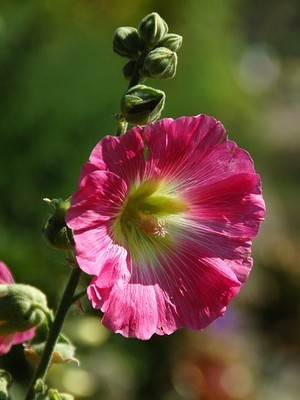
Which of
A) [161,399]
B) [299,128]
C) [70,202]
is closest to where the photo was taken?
[70,202]

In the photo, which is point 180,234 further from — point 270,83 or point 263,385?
point 270,83

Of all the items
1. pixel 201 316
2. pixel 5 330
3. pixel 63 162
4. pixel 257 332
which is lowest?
pixel 257 332

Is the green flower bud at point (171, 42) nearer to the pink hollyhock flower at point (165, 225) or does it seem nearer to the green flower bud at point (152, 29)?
the green flower bud at point (152, 29)

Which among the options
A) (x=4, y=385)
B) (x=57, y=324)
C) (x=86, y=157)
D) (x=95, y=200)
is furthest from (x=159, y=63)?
(x=86, y=157)

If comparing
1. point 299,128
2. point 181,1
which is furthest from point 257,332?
point 299,128

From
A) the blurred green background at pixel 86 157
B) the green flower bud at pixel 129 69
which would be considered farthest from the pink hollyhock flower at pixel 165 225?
the blurred green background at pixel 86 157

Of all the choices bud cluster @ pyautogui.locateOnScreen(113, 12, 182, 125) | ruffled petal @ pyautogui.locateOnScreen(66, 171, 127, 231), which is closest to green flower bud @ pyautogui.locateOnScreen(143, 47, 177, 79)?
bud cluster @ pyautogui.locateOnScreen(113, 12, 182, 125)
